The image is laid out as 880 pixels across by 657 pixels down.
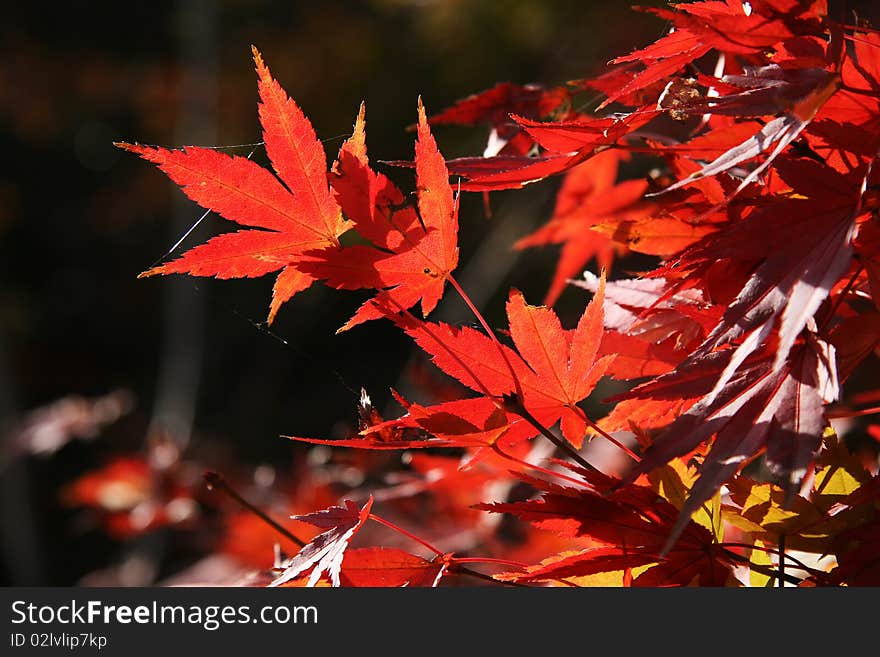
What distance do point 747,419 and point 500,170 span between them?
0.19m

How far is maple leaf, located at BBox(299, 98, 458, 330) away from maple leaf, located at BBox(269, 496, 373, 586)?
0.37 feet

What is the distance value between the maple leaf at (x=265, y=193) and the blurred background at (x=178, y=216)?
116 inches

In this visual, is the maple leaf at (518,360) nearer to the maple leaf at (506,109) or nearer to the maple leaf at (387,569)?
the maple leaf at (387,569)

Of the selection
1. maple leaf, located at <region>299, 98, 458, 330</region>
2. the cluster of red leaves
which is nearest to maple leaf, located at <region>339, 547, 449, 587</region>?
the cluster of red leaves

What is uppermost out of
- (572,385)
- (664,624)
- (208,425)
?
(208,425)

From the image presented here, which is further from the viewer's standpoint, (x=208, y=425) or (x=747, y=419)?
(x=208, y=425)

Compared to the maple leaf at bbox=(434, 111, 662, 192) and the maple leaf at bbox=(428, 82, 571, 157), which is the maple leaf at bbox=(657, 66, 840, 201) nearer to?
the maple leaf at bbox=(434, 111, 662, 192)

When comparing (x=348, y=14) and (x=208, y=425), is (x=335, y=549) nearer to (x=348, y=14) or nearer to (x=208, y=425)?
(x=208, y=425)

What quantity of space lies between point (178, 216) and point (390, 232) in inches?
155

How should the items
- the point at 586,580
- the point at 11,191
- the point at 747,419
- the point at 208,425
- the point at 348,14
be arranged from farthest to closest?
the point at 11,191
the point at 348,14
the point at 208,425
the point at 586,580
the point at 747,419

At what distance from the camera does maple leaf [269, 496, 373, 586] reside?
46cm

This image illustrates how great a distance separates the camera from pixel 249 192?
484 mm

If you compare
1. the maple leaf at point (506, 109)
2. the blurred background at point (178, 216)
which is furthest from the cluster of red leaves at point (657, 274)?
the blurred background at point (178, 216)

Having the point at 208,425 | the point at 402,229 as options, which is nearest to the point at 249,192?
the point at 402,229
